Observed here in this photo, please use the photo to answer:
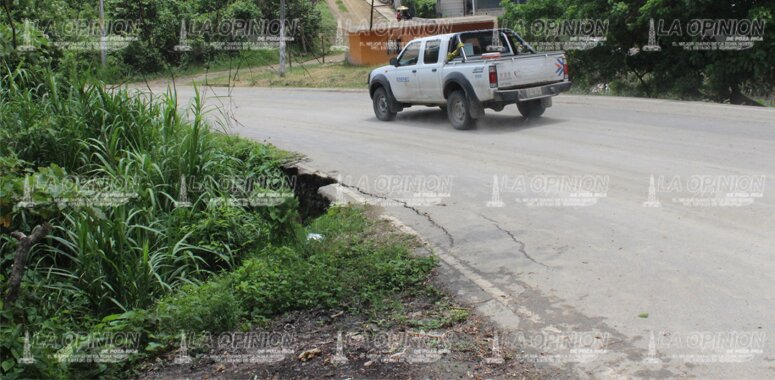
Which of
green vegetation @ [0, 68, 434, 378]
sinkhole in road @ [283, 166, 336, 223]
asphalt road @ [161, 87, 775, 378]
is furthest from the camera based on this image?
sinkhole in road @ [283, 166, 336, 223]

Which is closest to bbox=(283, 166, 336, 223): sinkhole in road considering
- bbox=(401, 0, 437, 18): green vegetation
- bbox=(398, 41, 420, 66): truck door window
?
bbox=(398, 41, 420, 66): truck door window

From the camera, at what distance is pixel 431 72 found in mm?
15305

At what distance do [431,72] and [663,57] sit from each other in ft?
28.7

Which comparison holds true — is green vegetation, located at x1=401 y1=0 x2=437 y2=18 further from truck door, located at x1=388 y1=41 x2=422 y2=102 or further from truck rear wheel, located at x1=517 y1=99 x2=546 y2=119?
truck rear wheel, located at x1=517 y1=99 x2=546 y2=119

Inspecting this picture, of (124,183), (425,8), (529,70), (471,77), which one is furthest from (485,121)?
(425,8)

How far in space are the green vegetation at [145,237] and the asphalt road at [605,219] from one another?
1028 millimetres

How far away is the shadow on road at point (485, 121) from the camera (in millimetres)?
14609

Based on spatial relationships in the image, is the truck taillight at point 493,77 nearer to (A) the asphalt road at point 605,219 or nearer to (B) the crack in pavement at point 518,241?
(A) the asphalt road at point 605,219

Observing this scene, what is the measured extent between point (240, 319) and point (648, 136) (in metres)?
8.71

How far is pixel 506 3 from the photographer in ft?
80.4

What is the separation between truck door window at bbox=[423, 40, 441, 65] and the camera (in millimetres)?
15320

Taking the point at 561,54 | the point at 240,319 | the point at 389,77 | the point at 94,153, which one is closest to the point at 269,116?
the point at 389,77

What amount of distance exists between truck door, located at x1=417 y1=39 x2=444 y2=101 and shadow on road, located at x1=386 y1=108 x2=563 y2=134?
65cm

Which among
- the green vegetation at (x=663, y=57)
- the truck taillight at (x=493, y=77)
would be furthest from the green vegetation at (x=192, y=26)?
the truck taillight at (x=493, y=77)
